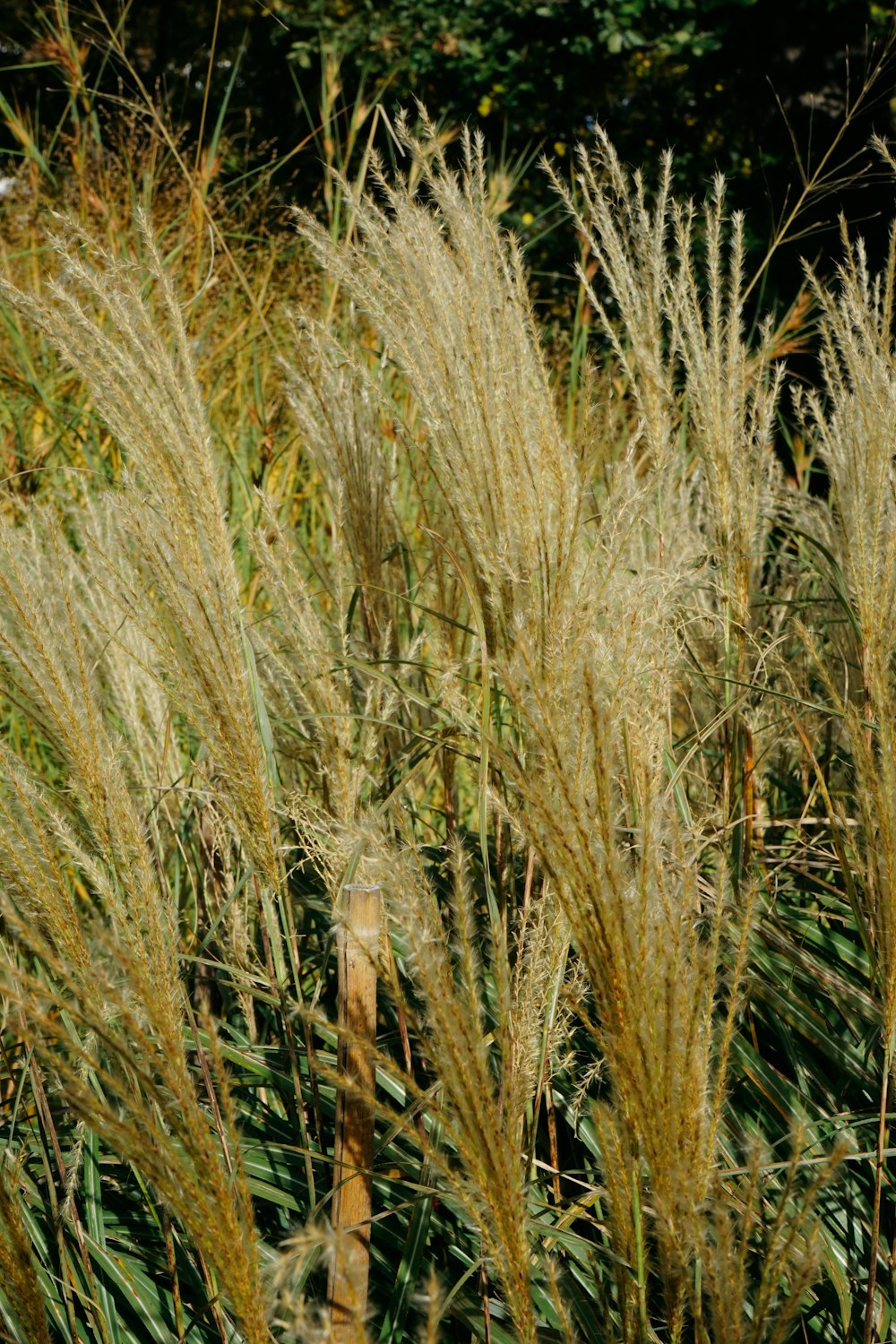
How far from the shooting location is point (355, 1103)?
3.75ft

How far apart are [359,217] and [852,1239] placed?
152cm

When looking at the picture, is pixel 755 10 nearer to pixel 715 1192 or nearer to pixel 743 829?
pixel 743 829

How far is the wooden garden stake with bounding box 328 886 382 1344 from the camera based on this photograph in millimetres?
1071

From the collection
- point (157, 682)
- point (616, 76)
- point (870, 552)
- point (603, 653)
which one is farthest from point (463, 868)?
point (616, 76)

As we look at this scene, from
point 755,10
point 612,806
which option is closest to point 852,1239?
point 612,806

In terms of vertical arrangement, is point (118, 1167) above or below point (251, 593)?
below

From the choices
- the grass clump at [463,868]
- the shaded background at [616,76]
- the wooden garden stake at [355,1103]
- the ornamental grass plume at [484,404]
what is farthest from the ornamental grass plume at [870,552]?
the shaded background at [616,76]

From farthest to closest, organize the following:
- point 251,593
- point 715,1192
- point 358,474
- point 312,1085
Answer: point 251,593 → point 358,474 → point 312,1085 → point 715,1192

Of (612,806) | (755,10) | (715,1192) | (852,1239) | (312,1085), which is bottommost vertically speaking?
(852,1239)

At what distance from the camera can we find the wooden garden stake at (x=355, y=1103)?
107 centimetres

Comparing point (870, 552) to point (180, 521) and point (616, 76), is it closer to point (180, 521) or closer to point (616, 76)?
point (180, 521)

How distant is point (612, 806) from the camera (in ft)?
2.89

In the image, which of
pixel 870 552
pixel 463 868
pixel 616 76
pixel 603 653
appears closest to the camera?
pixel 463 868

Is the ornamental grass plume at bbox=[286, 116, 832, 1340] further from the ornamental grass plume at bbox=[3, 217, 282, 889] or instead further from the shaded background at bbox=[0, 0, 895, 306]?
the shaded background at bbox=[0, 0, 895, 306]
